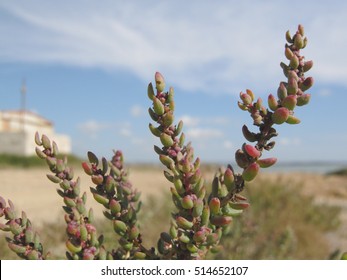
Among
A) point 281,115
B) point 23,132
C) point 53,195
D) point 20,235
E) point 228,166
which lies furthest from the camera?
point 23,132

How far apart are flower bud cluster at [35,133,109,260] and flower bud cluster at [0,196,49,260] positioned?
0.09m

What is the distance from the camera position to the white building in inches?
1153

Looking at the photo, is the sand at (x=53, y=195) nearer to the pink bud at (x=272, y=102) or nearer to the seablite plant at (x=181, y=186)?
the seablite plant at (x=181, y=186)

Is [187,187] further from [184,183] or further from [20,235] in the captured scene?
[20,235]

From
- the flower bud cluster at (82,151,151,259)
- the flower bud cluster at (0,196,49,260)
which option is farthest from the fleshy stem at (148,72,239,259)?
the flower bud cluster at (0,196,49,260)

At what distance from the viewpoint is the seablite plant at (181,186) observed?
3.77 feet

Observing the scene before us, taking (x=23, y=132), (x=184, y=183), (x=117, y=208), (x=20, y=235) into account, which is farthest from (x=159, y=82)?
(x=23, y=132)

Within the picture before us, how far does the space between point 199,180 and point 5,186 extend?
635 inches

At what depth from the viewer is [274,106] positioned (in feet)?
3.73

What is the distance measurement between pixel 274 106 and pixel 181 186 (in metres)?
0.30

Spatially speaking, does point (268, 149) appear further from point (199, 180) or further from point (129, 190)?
point (129, 190)
